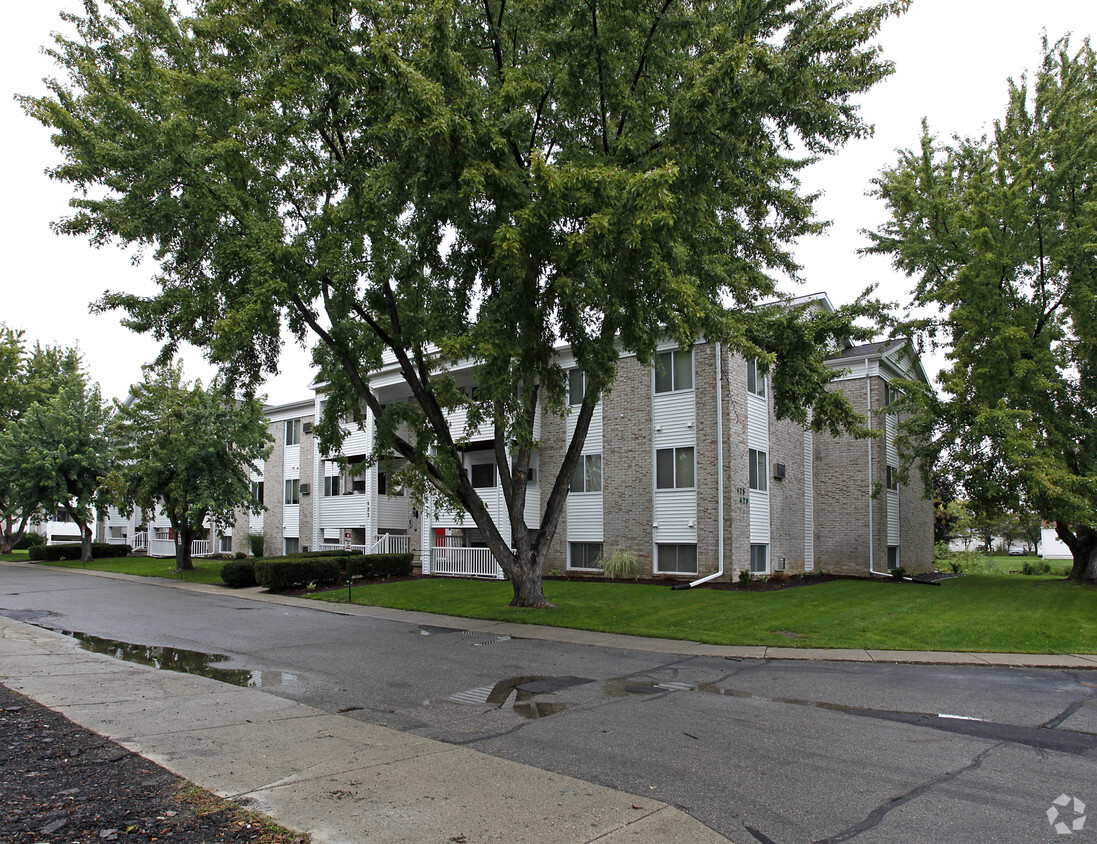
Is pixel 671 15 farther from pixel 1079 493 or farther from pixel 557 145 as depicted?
pixel 1079 493

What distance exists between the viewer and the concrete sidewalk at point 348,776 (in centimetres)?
439

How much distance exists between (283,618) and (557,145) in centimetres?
1187

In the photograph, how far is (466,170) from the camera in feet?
37.2

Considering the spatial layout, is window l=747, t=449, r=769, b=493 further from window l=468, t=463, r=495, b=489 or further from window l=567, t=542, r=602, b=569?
window l=468, t=463, r=495, b=489

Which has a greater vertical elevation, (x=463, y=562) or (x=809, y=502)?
(x=809, y=502)

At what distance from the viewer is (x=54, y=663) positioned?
998 cm

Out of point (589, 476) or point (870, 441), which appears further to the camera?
point (870, 441)

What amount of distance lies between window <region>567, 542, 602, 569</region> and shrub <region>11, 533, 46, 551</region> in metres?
36.5

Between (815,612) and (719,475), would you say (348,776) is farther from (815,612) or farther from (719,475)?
(719,475)

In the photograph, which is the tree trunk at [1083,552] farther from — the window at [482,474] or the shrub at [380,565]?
the shrub at [380,565]

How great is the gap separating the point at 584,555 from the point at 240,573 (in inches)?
458

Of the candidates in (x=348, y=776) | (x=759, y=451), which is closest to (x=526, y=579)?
(x=759, y=451)

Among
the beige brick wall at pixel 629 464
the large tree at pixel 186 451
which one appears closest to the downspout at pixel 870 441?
the beige brick wall at pixel 629 464

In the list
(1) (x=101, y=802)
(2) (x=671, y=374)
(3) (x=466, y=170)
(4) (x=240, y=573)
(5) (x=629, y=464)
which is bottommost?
(4) (x=240, y=573)
